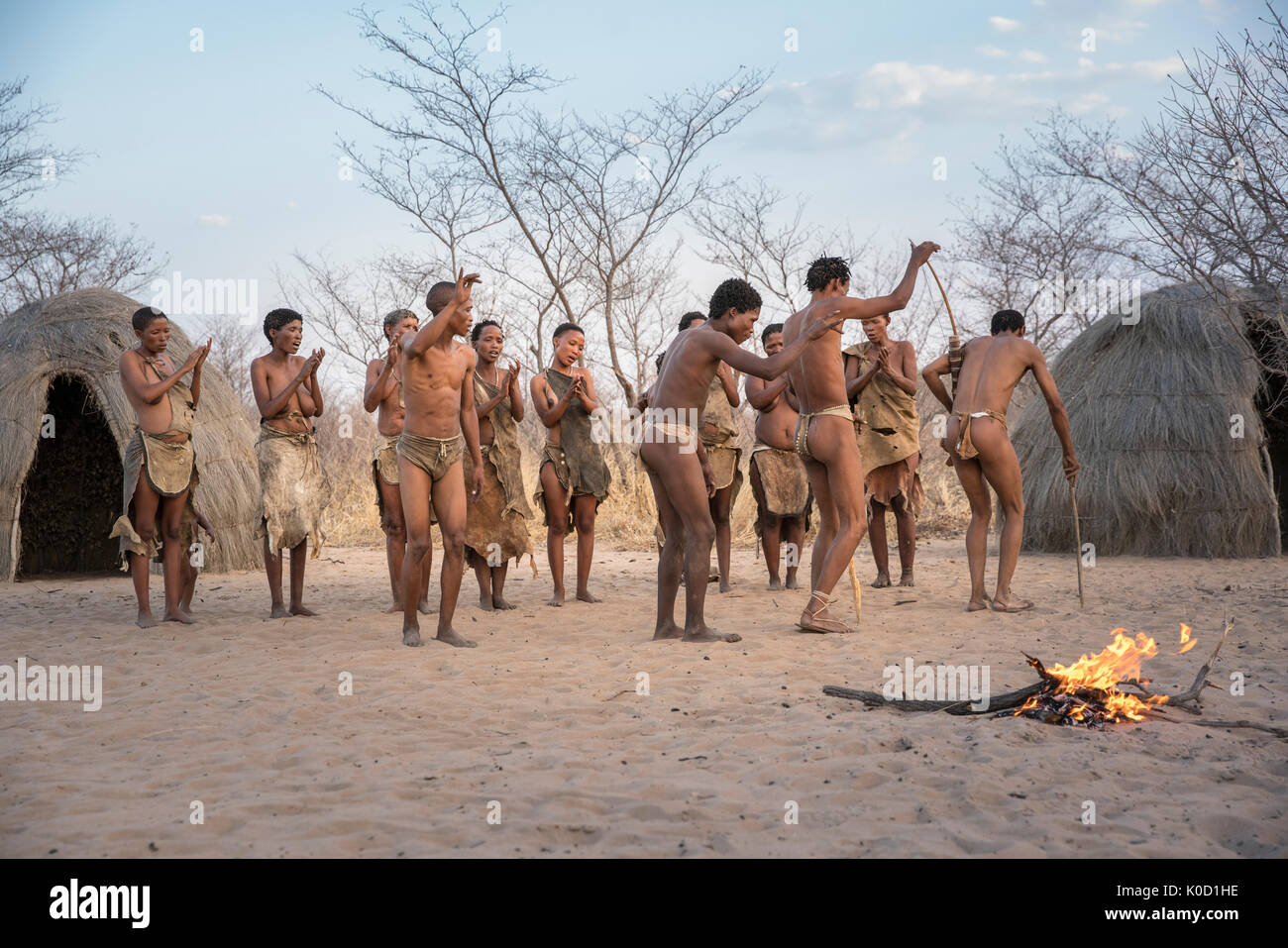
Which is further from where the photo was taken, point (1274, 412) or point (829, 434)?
point (1274, 412)

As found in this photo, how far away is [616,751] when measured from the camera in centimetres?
342

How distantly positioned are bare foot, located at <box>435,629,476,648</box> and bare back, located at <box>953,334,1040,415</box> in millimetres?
3214

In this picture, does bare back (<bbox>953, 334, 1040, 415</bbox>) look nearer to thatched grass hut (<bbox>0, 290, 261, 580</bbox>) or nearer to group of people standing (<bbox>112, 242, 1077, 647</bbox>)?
group of people standing (<bbox>112, 242, 1077, 647</bbox>)

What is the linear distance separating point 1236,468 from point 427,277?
12047 mm

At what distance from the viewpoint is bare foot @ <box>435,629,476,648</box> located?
212 inches

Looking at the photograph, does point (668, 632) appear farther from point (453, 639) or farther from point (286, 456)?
point (286, 456)

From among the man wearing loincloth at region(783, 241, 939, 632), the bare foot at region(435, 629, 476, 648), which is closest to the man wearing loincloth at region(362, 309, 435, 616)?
the bare foot at region(435, 629, 476, 648)

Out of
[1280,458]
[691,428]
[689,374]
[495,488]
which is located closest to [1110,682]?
[691,428]

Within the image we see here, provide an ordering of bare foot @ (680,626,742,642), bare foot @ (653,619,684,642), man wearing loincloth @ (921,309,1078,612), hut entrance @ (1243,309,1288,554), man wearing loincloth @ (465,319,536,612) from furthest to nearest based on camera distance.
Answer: hut entrance @ (1243,309,1288,554)
man wearing loincloth @ (465,319,536,612)
man wearing loincloth @ (921,309,1078,612)
bare foot @ (653,619,684,642)
bare foot @ (680,626,742,642)

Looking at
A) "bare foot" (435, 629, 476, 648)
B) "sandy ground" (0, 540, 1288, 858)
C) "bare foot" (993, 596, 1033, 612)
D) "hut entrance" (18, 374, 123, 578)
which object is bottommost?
"sandy ground" (0, 540, 1288, 858)

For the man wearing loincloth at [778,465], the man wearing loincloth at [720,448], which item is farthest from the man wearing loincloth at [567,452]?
the man wearing loincloth at [778,465]

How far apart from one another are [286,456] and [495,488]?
54.0 inches

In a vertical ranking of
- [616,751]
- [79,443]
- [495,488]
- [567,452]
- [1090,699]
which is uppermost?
[79,443]
